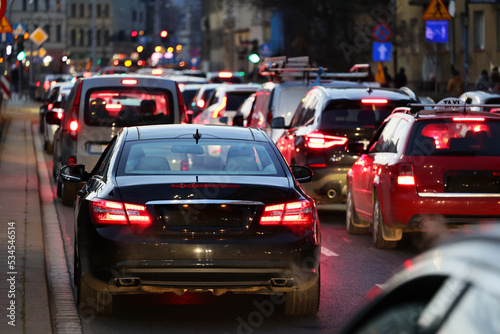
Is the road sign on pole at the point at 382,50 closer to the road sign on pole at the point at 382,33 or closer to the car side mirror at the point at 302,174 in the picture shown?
the road sign on pole at the point at 382,33

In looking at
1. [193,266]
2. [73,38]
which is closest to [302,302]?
[193,266]

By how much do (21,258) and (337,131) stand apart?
4.98 m

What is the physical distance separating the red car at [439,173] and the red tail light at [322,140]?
2.27 m

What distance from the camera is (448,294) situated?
2.24 meters

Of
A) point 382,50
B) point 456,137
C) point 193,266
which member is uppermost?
point 382,50

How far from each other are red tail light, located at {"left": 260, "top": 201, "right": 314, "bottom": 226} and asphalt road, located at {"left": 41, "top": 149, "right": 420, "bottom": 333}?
0.69 m

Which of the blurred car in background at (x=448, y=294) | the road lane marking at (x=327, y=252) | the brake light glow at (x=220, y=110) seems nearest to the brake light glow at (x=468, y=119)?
the road lane marking at (x=327, y=252)

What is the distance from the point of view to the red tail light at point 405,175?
1123cm

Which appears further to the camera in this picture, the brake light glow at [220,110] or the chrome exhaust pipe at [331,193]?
the brake light glow at [220,110]

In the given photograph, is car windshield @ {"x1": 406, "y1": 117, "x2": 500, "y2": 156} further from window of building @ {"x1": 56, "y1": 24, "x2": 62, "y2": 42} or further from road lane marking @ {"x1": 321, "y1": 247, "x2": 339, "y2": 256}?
window of building @ {"x1": 56, "y1": 24, "x2": 62, "y2": 42}

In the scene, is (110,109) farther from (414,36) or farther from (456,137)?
(414,36)

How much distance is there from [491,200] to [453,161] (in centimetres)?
50

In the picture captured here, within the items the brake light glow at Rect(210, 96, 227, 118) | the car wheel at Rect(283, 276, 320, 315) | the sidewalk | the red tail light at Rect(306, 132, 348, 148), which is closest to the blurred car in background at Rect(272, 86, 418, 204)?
the red tail light at Rect(306, 132, 348, 148)

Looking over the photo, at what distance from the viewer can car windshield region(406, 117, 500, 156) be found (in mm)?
11289
